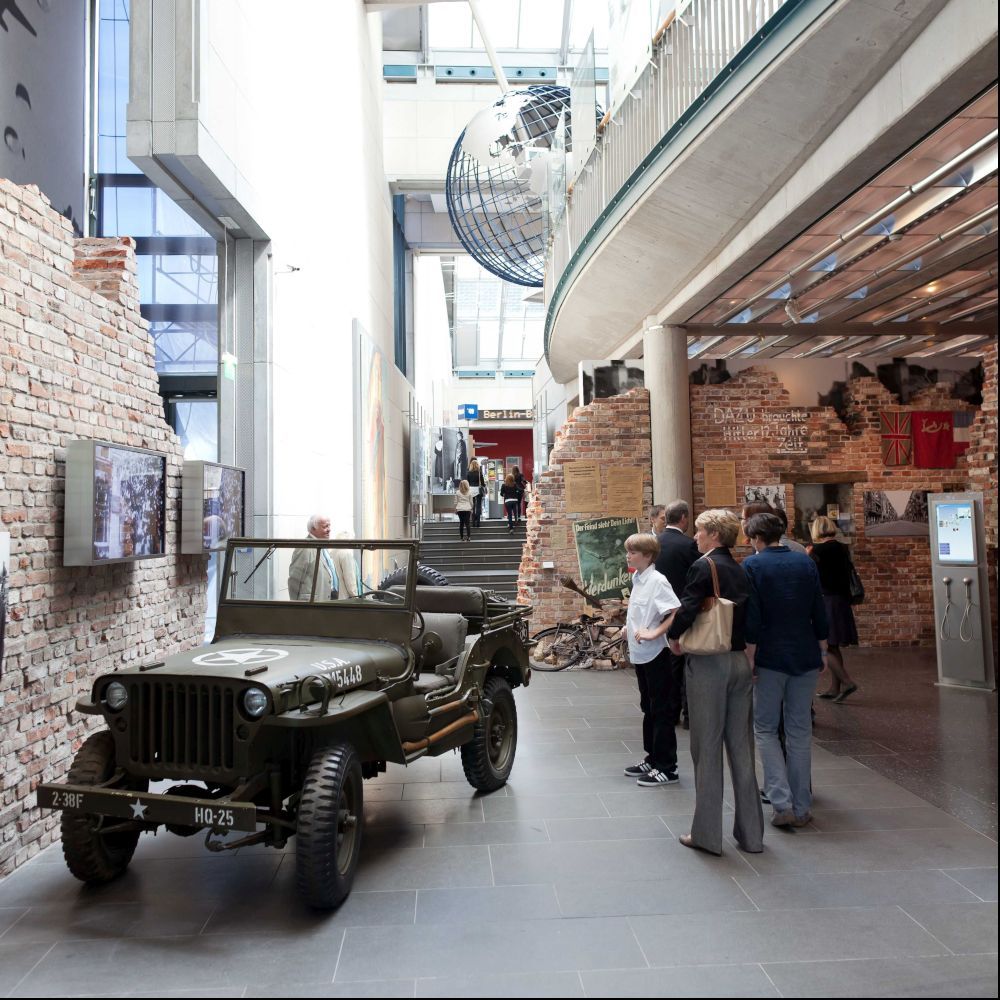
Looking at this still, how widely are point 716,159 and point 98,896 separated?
6.20 meters

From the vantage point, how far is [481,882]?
3.97 metres

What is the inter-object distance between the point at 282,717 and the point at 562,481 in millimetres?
7505

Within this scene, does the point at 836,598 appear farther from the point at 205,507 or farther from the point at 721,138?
the point at 205,507

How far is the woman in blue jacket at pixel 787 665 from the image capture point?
4.63 meters

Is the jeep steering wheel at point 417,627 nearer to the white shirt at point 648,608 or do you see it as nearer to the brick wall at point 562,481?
the white shirt at point 648,608

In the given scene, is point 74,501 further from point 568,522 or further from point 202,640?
point 568,522

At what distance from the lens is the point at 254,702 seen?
143 inches

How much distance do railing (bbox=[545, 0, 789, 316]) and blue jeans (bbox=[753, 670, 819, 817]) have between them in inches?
156

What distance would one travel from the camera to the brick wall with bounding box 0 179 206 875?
426cm

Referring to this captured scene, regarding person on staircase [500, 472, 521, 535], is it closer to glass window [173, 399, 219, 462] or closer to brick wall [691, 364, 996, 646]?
glass window [173, 399, 219, 462]

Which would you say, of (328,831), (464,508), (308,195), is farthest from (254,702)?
(464,508)

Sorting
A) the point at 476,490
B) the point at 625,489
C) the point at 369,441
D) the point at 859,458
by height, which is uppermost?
the point at 369,441

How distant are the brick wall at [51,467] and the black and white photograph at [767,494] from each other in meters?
7.30

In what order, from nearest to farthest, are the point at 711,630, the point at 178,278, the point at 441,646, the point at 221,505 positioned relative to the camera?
the point at 711,630 < the point at 441,646 < the point at 221,505 < the point at 178,278
